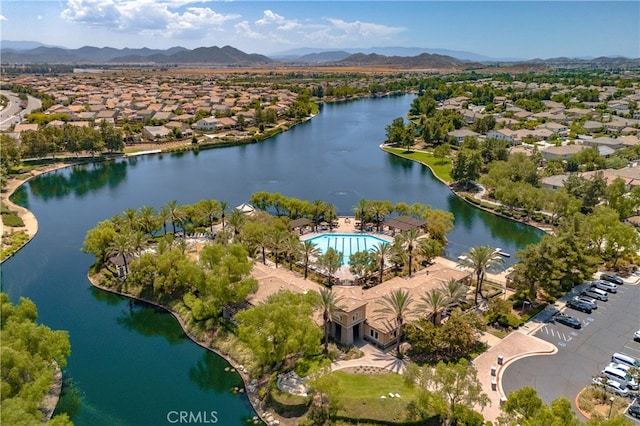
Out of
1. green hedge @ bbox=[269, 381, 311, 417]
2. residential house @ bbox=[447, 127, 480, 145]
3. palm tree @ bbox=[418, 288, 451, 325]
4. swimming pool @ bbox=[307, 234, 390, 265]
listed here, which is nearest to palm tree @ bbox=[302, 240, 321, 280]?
swimming pool @ bbox=[307, 234, 390, 265]

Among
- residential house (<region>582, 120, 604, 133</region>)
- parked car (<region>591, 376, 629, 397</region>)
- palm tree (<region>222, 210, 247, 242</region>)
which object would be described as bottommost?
parked car (<region>591, 376, 629, 397</region>)

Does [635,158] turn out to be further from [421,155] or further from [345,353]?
[345,353]

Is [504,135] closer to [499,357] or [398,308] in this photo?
[499,357]

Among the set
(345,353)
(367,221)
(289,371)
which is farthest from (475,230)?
(289,371)

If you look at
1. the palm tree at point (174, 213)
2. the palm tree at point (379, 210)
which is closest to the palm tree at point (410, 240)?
the palm tree at point (379, 210)

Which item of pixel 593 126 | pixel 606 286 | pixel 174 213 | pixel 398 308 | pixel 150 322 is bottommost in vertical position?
pixel 150 322

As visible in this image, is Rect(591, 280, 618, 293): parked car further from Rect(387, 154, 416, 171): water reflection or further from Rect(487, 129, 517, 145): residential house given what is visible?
Rect(487, 129, 517, 145): residential house

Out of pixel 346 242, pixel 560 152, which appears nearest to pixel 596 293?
pixel 346 242
